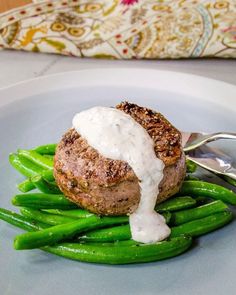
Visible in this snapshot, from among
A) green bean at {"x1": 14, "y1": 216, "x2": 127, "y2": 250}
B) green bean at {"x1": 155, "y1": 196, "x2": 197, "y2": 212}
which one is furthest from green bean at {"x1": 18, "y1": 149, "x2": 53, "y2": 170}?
green bean at {"x1": 155, "y1": 196, "x2": 197, "y2": 212}

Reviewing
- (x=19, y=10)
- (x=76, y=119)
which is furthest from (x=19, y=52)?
(x=76, y=119)

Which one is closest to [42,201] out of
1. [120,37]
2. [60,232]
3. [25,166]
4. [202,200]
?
[60,232]

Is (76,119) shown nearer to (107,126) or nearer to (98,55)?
(107,126)

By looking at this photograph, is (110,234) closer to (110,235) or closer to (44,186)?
(110,235)

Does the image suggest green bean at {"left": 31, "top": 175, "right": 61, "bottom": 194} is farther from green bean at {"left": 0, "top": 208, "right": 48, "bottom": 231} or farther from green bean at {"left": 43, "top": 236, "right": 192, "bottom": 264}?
green bean at {"left": 43, "top": 236, "right": 192, "bottom": 264}

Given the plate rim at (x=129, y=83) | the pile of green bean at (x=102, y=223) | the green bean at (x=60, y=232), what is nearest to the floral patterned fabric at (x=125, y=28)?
the plate rim at (x=129, y=83)

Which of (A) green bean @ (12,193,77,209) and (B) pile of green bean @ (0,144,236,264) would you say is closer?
(B) pile of green bean @ (0,144,236,264)

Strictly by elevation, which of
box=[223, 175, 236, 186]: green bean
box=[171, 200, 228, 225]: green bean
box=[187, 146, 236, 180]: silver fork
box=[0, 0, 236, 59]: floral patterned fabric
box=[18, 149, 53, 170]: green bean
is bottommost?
box=[223, 175, 236, 186]: green bean
